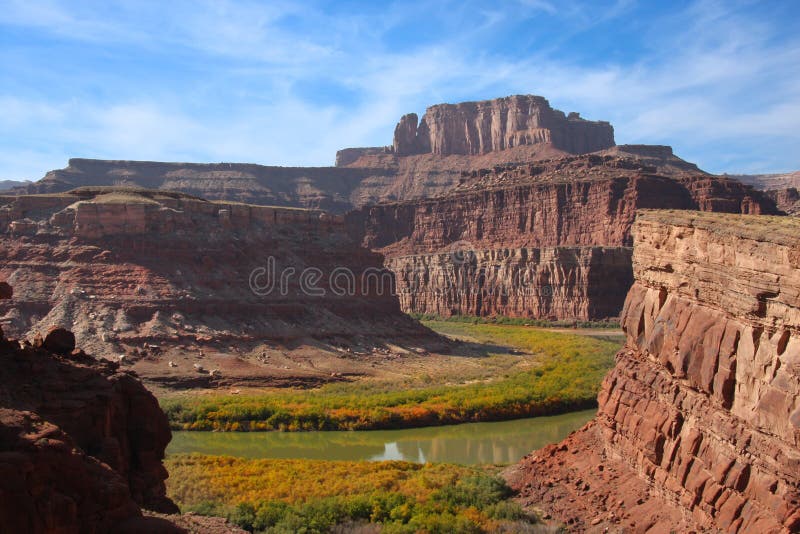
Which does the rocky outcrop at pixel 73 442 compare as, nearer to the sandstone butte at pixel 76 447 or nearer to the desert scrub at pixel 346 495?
the sandstone butte at pixel 76 447

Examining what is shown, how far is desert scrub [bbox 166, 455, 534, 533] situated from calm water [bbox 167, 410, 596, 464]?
4.09 m

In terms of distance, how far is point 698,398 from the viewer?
13.8 metres

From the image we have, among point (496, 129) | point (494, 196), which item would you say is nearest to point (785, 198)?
point (494, 196)

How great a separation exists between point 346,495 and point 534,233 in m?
89.6

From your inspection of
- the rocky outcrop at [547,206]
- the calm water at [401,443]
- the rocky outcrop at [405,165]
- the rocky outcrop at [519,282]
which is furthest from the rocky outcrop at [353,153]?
the calm water at [401,443]

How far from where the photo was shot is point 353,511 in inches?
741

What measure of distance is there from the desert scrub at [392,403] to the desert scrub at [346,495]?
894cm

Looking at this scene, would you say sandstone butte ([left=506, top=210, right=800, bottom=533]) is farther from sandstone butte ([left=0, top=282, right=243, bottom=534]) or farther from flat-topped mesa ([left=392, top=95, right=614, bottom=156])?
flat-topped mesa ([left=392, top=95, right=614, bottom=156])

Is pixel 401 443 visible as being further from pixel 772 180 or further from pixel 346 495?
pixel 772 180

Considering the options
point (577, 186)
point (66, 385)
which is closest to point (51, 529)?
point (66, 385)

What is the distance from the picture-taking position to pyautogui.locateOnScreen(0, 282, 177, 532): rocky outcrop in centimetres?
823

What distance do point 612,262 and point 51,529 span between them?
279ft

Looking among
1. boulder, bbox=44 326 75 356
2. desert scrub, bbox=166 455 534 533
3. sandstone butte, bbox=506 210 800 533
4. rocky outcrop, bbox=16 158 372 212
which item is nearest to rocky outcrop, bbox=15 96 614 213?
rocky outcrop, bbox=16 158 372 212

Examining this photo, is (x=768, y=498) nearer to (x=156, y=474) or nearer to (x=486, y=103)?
(x=156, y=474)
